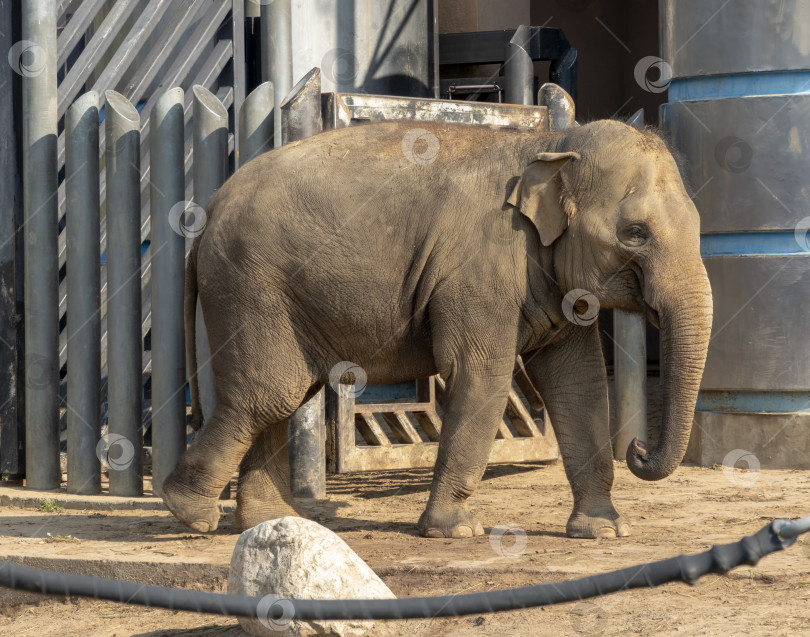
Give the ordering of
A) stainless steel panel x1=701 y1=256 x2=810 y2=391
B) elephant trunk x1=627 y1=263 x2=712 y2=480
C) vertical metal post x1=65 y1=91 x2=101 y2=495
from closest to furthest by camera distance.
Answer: elephant trunk x1=627 y1=263 x2=712 y2=480 < vertical metal post x1=65 y1=91 x2=101 y2=495 < stainless steel panel x1=701 y1=256 x2=810 y2=391

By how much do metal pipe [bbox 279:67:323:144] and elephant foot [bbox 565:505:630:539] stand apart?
7.81 feet

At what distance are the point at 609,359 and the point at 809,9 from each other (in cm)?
561

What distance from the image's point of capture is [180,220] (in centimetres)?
667

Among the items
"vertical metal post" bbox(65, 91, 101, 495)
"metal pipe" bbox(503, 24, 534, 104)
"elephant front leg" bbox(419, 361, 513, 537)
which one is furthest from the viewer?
"metal pipe" bbox(503, 24, 534, 104)

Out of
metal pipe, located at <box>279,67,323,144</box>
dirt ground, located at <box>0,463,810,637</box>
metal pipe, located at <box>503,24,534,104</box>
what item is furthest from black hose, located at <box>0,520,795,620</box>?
metal pipe, located at <box>503,24,534,104</box>

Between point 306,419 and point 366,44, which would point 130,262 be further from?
point 366,44

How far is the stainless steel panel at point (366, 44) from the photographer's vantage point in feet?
29.9

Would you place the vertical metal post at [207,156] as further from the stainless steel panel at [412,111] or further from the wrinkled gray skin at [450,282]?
the wrinkled gray skin at [450,282]

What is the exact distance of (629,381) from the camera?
8008mm

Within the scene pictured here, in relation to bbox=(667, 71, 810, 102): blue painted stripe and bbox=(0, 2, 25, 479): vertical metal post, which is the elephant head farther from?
bbox=(0, 2, 25, 479): vertical metal post

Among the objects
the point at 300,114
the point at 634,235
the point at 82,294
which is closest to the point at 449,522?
the point at 634,235

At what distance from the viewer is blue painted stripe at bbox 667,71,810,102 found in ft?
24.7

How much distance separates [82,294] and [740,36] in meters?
4.13

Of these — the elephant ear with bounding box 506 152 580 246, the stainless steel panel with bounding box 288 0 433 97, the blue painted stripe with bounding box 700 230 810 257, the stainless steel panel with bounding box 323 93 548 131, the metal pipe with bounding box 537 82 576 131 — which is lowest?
the elephant ear with bounding box 506 152 580 246
